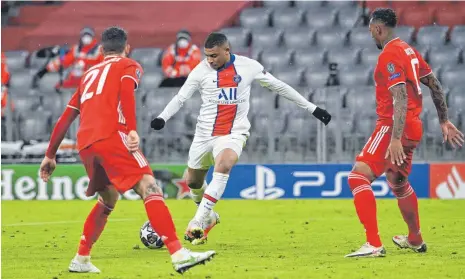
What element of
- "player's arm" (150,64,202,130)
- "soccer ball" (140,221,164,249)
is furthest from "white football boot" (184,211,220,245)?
"player's arm" (150,64,202,130)

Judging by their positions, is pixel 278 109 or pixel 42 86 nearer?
pixel 278 109

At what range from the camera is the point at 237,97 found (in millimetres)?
11070

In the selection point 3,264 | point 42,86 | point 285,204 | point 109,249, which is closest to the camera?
point 3,264

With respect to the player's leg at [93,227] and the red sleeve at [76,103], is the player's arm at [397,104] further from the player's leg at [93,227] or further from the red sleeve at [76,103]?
the red sleeve at [76,103]

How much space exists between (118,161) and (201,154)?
319cm

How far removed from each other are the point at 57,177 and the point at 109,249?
27.2 ft

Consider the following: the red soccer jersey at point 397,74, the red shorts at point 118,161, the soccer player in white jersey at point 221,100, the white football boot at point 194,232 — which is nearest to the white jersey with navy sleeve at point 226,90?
the soccer player in white jersey at point 221,100

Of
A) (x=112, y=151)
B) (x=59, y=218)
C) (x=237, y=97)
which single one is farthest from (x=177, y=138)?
(x=112, y=151)

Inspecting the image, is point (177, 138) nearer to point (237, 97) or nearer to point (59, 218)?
point (59, 218)

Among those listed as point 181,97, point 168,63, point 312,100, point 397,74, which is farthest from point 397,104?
point 168,63

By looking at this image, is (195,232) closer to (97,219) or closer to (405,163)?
(97,219)

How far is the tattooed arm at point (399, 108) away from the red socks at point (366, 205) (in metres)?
0.51

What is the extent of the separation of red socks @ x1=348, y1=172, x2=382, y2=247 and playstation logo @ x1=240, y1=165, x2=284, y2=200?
28.3 feet

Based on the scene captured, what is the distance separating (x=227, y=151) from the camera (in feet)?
35.2
